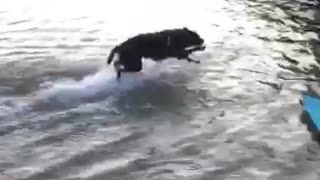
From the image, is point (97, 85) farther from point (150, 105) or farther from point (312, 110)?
point (312, 110)

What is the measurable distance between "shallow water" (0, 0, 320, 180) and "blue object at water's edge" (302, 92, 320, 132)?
116mm

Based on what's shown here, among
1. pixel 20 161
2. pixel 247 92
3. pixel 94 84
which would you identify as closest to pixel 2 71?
pixel 94 84

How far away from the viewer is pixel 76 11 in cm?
979

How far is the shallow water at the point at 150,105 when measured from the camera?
501 centimetres

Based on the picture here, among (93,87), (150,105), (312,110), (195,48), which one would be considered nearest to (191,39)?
(195,48)

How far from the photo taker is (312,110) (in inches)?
228

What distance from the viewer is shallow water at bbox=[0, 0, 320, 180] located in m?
5.01

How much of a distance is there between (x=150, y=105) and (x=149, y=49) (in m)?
0.66

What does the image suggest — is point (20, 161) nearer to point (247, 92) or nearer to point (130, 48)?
point (130, 48)

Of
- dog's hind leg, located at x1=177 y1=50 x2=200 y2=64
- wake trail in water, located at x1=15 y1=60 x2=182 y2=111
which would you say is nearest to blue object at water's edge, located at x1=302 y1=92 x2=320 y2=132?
dog's hind leg, located at x1=177 y1=50 x2=200 y2=64

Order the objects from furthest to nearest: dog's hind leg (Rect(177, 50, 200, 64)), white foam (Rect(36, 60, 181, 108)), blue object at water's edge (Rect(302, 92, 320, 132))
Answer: dog's hind leg (Rect(177, 50, 200, 64))
white foam (Rect(36, 60, 181, 108))
blue object at water's edge (Rect(302, 92, 320, 132))

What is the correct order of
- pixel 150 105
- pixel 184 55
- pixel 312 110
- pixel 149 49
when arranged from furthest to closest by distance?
pixel 184 55 < pixel 149 49 < pixel 150 105 < pixel 312 110

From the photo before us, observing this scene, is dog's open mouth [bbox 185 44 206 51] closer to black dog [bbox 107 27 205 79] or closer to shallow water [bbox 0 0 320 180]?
black dog [bbox 107 27 205 79]

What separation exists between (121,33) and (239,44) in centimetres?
169
